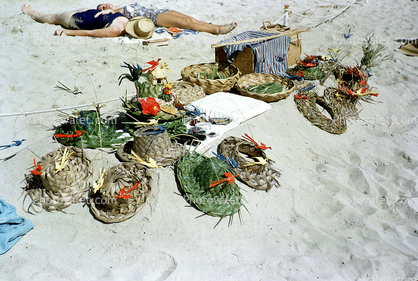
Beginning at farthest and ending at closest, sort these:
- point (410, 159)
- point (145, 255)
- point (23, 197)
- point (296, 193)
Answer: point (410, 159), point (296, 193), point (23, 197), point (145, 255)

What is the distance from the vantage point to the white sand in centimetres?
224

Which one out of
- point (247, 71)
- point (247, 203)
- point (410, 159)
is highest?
point (247, 71)

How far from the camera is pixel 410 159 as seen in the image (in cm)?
366

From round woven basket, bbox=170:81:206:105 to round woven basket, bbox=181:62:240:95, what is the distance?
11 cm

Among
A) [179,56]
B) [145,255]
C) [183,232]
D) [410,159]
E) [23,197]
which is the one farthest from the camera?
[179,56]

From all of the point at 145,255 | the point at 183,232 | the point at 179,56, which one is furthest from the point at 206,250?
the point at 179,56

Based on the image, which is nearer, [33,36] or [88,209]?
[88,209]

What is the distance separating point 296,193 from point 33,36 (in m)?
5.68

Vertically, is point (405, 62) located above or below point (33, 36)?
below

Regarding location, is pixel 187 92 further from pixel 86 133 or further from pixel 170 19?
pixel 170 19

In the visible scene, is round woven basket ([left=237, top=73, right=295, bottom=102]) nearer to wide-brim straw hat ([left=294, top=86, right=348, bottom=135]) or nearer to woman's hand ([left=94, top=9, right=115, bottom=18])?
wide-brim straw hat ([left=294, top=86, right=348, bottom=135])

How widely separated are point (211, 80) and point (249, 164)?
5.30 feet

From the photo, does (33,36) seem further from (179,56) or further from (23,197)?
(23,197)

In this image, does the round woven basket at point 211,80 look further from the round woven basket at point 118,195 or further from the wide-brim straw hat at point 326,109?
the round woven basket at point 118,195
